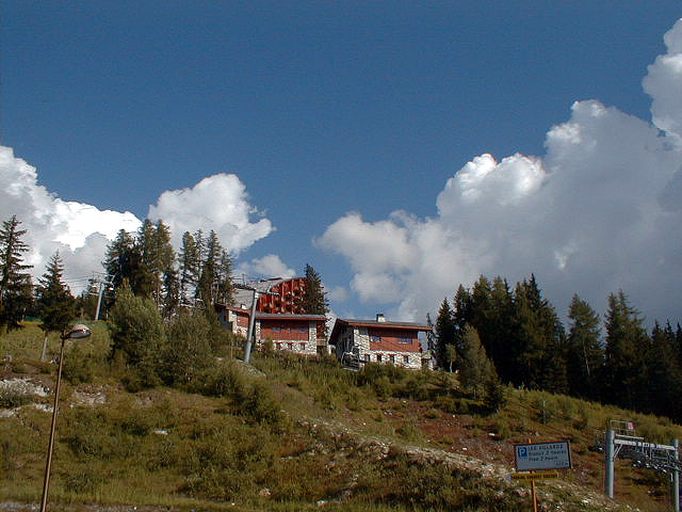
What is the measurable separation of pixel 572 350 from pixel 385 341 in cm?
2265

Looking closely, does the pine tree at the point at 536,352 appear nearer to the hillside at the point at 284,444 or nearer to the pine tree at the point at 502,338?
the pine tree at the point at 502,338

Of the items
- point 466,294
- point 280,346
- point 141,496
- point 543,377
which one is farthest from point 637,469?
point 466,294

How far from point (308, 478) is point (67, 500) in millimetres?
8879

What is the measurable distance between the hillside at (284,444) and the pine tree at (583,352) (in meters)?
17.7

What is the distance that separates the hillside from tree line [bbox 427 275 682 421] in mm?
12091

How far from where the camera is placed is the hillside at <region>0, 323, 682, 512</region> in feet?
70.2

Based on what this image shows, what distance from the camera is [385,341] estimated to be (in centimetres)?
6344

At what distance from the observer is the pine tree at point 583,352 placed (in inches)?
2566

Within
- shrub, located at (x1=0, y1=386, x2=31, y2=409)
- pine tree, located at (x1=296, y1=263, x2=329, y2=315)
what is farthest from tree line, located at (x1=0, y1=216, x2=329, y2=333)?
shrub, located at (x1=0, y1=386, x2=31, y2=409)

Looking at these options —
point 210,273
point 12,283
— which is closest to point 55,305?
point 12,283

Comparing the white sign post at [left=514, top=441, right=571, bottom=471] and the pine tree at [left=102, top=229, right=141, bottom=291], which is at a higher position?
the pine tree at [left=102, top=229, right=141, bottom=291]

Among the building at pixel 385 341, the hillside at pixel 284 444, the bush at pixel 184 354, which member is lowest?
the hillside at pixel 284 444

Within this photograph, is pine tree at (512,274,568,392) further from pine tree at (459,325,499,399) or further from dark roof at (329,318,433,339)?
pine tree at (459,325,499,399)

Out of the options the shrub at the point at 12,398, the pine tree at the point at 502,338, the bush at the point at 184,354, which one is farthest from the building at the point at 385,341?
the shrub at the point at 12,398
